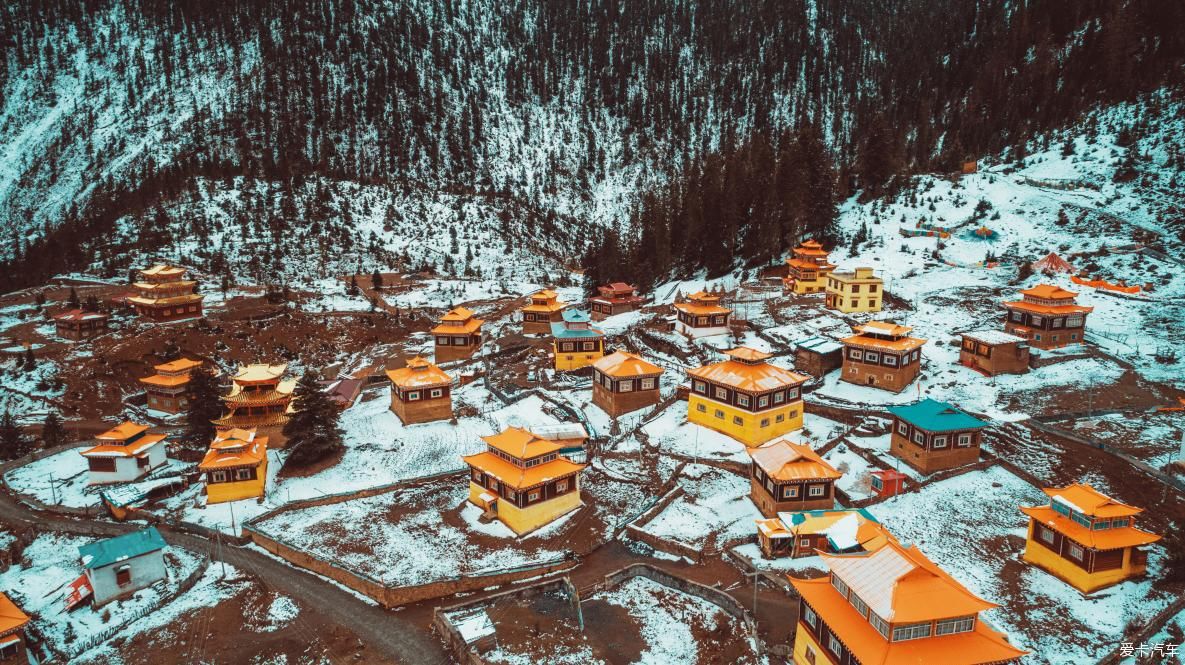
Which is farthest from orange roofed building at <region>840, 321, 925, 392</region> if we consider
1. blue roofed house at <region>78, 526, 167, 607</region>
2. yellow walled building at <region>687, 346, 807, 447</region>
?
blue roofed house at <region>78, 526, 167, 607</region>

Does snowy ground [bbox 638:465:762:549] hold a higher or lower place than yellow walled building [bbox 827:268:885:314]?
lower

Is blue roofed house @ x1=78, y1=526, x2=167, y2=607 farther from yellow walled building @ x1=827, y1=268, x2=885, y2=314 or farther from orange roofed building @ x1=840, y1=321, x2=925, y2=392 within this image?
yellow walled building @ x1=827, y1=268, x2=885, y2=314

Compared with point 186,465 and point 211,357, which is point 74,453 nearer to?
point 186,465

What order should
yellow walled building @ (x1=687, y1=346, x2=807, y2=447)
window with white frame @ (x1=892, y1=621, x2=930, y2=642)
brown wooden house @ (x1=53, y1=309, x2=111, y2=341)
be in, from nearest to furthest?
window with white frame @ (x1=892, y1=621, x2=930, y2=642)
yellow walled building @ (x1=687, y1=346, x2=807, y2=447)
brown wooden house @ (x1=53, y1=309, x2=111, y2=341)

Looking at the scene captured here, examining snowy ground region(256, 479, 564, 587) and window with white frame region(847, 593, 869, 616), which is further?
snowy ground region(256, 479, 564, 587)

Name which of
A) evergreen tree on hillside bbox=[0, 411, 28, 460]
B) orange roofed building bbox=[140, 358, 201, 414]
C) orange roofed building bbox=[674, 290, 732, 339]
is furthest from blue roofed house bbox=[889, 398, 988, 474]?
evergreen tree on hillside bbox=[0, 411, 28, 460]

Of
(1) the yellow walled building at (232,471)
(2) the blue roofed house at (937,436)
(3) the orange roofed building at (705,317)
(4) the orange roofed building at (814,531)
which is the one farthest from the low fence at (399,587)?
(3) the orange roofed building at (705,317)

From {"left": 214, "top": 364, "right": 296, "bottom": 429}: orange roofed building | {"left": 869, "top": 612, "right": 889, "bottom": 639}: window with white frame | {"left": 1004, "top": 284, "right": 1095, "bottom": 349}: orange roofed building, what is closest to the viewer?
{"left": 869, "top": 612, "right": 889, "bottom": 639}: window with white frame

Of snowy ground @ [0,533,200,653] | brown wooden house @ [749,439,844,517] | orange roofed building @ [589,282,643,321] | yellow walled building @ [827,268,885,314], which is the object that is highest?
yellow walled building @ [827,268,885,314]
